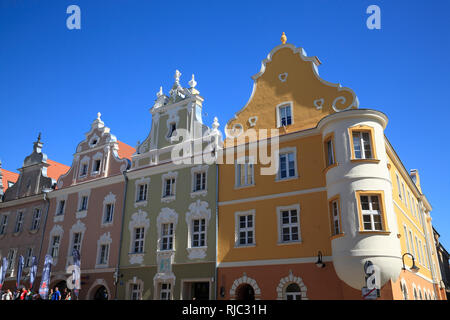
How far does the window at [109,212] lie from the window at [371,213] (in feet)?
56.8

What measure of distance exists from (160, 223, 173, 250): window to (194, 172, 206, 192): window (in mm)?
2901

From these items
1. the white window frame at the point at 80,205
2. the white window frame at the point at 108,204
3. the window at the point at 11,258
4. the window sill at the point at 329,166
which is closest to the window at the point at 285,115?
the window sill at the point at 329,166

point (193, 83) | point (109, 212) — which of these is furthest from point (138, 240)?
point (193, 83)

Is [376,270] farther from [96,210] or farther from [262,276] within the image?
[96,210]

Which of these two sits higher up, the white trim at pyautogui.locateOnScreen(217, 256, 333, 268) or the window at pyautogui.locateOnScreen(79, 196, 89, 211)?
the window at pyautogui.locateOnScreen(79, 196, 89, 211)

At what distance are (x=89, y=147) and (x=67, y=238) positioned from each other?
24.0 ft

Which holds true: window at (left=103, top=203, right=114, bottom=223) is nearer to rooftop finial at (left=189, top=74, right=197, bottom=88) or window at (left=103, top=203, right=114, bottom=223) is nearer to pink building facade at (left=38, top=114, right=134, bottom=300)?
pink building facade at (left=38, top=114, right=134, bottom=300)

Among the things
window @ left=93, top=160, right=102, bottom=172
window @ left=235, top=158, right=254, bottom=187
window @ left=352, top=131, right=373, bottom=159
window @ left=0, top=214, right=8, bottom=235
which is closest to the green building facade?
window @ left=235, top=158, right=254, bottom=187

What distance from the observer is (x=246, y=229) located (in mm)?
21438

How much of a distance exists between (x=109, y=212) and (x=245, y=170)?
11.2 meters

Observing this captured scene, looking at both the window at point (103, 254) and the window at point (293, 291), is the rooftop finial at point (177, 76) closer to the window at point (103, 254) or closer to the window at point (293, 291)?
the window at point (103, 254)

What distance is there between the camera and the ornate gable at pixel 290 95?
69.6 ft

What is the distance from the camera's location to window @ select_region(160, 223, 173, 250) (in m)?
23.8
